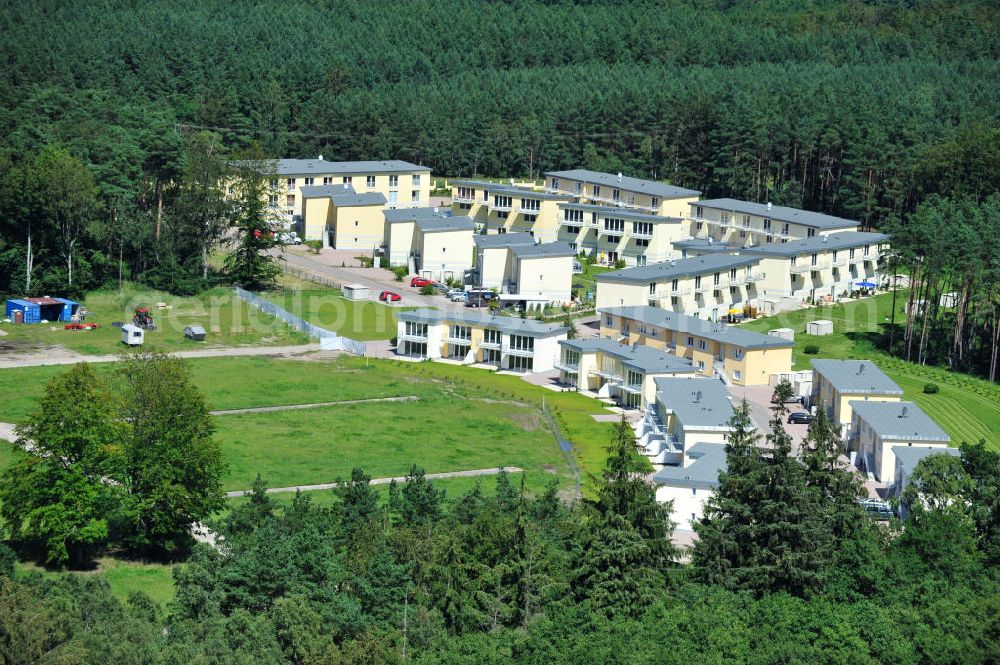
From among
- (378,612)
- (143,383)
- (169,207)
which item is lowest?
(378,612)

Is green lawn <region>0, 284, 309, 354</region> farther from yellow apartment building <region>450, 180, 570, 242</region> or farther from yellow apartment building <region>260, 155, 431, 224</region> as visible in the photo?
yellow apartment building <region>450, 180, 570, 242</region>

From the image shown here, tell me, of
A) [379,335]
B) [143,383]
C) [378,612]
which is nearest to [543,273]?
[379,335]

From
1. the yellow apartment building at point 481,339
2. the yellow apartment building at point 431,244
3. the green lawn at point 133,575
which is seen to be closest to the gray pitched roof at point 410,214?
the yellow apartment building at point 431,244

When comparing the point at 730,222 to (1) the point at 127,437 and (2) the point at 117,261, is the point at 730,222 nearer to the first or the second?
(2) the point at 117,261

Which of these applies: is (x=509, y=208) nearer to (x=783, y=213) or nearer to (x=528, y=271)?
(x=528, y=271)

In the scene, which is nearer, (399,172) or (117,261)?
(117,261)

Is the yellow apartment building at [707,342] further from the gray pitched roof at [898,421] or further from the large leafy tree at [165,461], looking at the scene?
the large leafy tree at [165,461]

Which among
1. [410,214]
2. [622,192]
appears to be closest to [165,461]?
[410,214]
